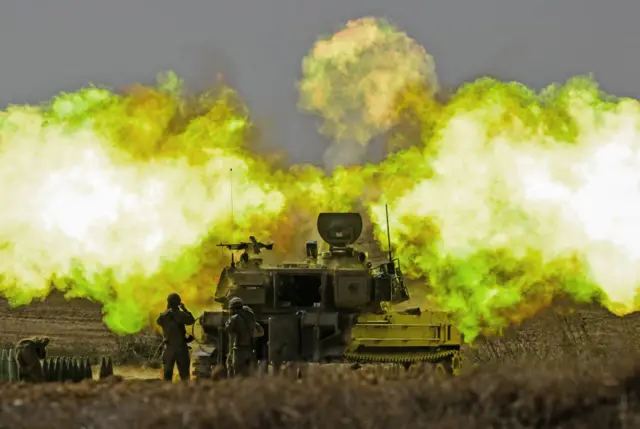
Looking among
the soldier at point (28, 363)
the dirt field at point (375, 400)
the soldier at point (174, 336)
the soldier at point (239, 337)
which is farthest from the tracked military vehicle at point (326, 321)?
the dirt field at point (375, 400)

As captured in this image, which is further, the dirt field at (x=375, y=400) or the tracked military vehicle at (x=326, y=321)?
the tracked military vehicle at (x=326, y=321)

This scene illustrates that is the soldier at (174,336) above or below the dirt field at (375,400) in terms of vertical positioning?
above

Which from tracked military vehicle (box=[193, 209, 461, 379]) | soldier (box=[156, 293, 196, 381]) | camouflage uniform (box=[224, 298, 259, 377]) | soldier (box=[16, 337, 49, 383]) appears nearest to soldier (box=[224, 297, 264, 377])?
camouflage uniform (box=[224, 298, 259, 377])

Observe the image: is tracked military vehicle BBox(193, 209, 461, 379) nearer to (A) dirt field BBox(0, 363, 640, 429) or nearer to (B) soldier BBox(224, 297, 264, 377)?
(B) soldier BBox(224, 297, 264, 377)

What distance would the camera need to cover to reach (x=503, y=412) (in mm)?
11562

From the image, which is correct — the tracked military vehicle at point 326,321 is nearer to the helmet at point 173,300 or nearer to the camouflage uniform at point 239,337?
the helmet at point 173,300

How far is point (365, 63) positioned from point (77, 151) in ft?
26.5

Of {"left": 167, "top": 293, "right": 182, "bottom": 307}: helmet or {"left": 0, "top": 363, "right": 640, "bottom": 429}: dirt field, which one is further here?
{"left": 167, "top": 293, "right": 182, "bottom": 307}: helmet

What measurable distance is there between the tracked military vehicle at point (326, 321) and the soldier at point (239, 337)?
1.83 meters

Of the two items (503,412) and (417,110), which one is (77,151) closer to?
→ (417,110)

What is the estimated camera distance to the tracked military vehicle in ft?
71.0

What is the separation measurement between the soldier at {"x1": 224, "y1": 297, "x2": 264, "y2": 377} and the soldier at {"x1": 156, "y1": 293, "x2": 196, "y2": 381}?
1.33 metres

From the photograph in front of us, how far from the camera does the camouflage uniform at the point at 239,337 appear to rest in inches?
765

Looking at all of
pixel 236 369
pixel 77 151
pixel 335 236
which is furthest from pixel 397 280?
pixel 77 151
